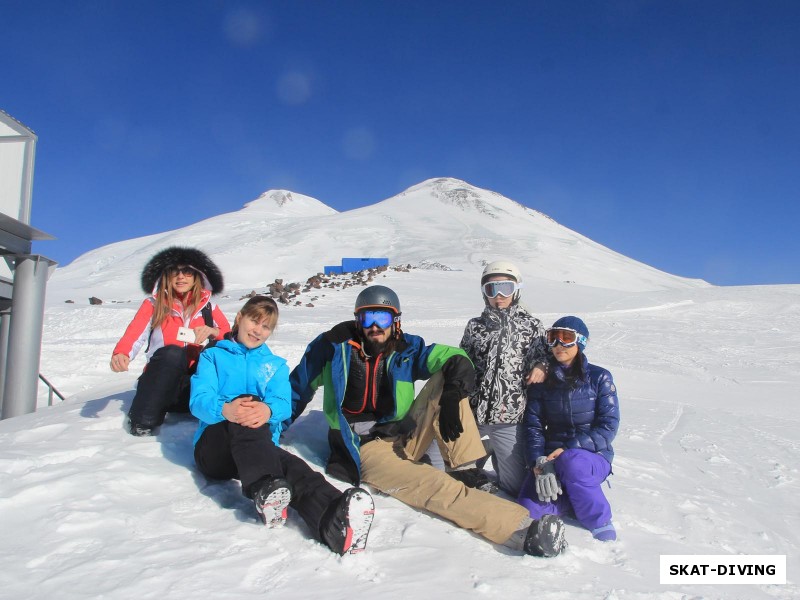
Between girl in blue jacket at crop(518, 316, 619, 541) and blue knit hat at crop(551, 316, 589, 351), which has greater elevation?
blue knit hat at crop(551, 316, 589, 351)

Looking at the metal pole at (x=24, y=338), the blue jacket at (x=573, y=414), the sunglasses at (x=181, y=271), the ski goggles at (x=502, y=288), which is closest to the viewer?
the blue jacket at (x=573, y=414)

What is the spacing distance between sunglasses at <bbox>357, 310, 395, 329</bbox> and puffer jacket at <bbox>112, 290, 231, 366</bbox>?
111cm

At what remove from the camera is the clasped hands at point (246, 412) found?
3084mm

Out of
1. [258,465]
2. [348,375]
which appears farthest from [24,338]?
[258,465]

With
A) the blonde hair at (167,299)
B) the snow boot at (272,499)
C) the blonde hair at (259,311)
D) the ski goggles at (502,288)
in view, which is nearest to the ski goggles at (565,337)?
the ski goggles at (502,288)

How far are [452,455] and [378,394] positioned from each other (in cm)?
65

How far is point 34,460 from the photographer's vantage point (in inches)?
126

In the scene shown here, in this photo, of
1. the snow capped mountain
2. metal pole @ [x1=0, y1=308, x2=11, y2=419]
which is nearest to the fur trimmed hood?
metal pole @ [x1=0, y1=308, x2=11, y2=419]

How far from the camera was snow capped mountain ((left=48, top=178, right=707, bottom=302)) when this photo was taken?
1710 inches

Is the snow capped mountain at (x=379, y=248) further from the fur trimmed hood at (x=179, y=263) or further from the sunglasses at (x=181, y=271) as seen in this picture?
the sunglasses at (x=181, y=271)

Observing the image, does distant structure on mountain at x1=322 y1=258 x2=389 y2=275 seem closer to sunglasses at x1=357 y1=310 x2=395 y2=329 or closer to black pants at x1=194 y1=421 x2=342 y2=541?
sunglasses at x1=357 y1=310 x2=395 y2=329

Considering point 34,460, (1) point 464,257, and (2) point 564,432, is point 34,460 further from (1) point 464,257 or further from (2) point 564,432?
(1) point 464,257

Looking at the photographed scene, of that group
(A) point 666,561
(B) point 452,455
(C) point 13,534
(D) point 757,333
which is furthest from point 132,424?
(D) point 757,333

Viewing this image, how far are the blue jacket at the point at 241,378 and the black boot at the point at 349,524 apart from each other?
806 millimetres
